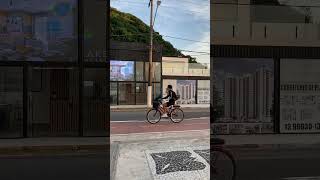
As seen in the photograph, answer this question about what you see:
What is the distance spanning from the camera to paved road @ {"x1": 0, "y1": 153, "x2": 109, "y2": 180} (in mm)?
6297

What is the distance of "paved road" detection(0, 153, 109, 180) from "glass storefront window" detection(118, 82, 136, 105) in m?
3.37

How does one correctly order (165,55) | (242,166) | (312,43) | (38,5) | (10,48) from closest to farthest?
(165,55) → (242,166) → (38,5) → (10,48) → (312,43)

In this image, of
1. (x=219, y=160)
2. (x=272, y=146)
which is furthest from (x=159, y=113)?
(x=272, y=146)

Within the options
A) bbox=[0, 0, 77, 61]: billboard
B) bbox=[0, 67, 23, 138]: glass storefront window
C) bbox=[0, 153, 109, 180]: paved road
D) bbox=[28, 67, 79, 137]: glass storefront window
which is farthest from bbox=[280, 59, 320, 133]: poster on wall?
bbox=[0, 67, 23, 138]: glass storefront window

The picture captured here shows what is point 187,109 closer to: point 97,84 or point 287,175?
point 287,175

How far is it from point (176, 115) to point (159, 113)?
0.44ft

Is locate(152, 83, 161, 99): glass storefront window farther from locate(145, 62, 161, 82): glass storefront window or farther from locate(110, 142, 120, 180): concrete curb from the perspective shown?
locate(110, 142, 120, 180): concrete curb

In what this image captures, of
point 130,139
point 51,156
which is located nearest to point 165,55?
point 130,139

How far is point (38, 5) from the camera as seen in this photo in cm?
973

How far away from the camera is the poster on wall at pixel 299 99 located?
41.2 feet

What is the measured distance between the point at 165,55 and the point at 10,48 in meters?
8.59

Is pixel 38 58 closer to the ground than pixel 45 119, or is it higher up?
higher up

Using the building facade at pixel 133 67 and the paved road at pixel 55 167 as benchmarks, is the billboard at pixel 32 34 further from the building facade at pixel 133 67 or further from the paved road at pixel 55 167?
the building facade at pixel 133 67

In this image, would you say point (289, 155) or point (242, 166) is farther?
point (289, 155)
